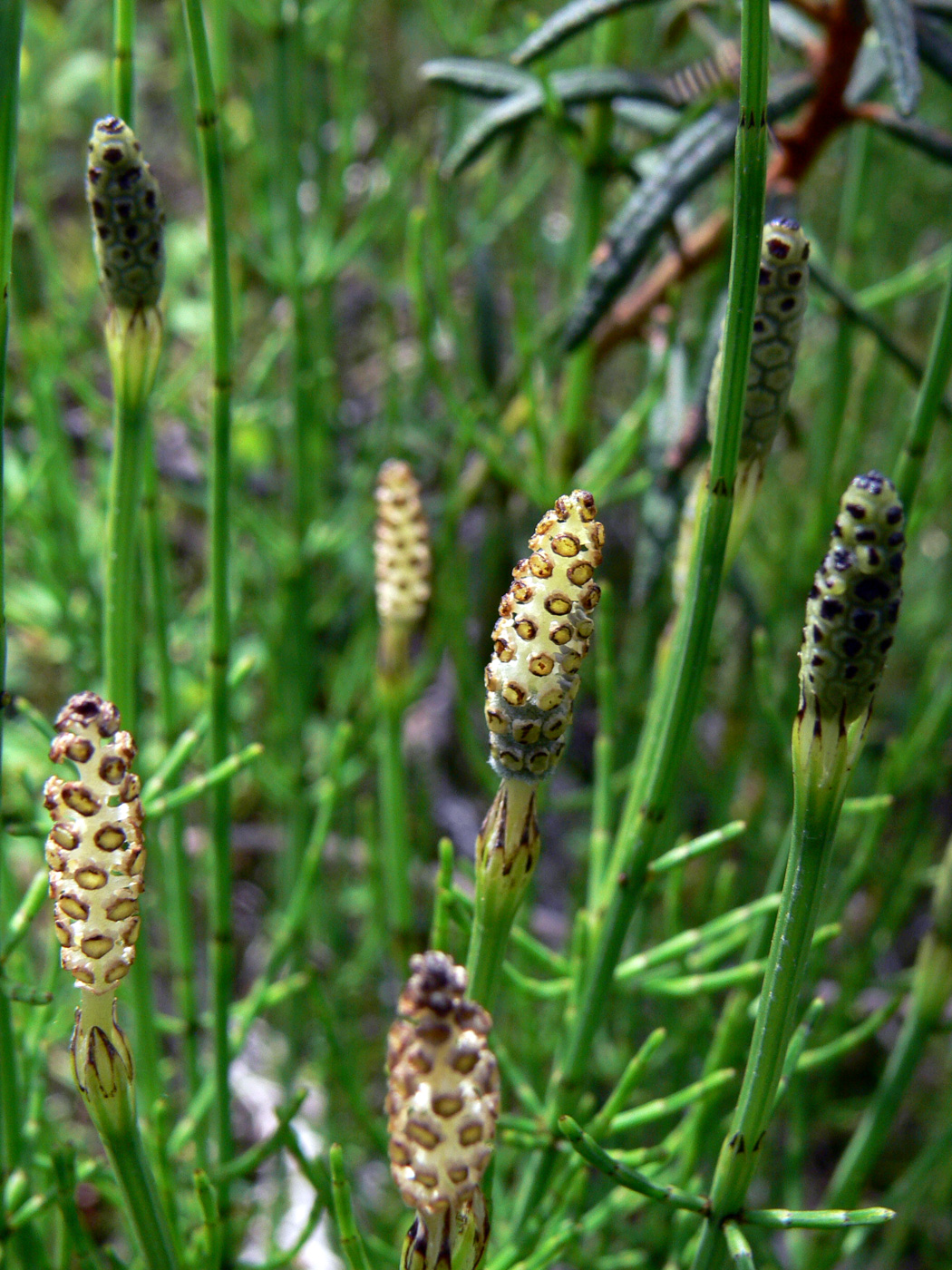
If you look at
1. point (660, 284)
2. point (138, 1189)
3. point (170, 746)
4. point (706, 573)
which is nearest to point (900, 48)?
point (660, 284)

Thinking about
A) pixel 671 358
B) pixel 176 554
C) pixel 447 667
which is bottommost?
pixel 447 667

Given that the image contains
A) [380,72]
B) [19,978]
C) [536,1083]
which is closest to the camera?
[19,978]

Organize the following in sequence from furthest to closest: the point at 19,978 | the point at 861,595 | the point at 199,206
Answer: the point at 199,206 < the point at 19,978 < the point at 861,595

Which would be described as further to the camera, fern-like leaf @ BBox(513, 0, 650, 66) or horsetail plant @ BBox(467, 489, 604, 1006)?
fern-like leaf @ BBox(513, 0, 650, 66)

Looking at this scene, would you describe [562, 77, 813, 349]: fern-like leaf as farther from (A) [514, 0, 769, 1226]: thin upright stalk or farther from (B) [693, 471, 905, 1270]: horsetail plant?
(B) [693, 471, 905, 1270]: horsetail plant

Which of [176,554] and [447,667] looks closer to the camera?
[447,667]

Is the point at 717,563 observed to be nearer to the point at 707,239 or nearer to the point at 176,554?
the point at 707,239

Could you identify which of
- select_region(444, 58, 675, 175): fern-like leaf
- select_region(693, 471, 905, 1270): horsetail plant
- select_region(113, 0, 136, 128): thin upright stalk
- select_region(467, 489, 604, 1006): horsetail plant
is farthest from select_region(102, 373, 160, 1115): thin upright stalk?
select_region(444, 58, 675, 175): fern-like leaf

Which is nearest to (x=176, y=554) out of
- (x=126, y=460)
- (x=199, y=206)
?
(x=199, y=206)
